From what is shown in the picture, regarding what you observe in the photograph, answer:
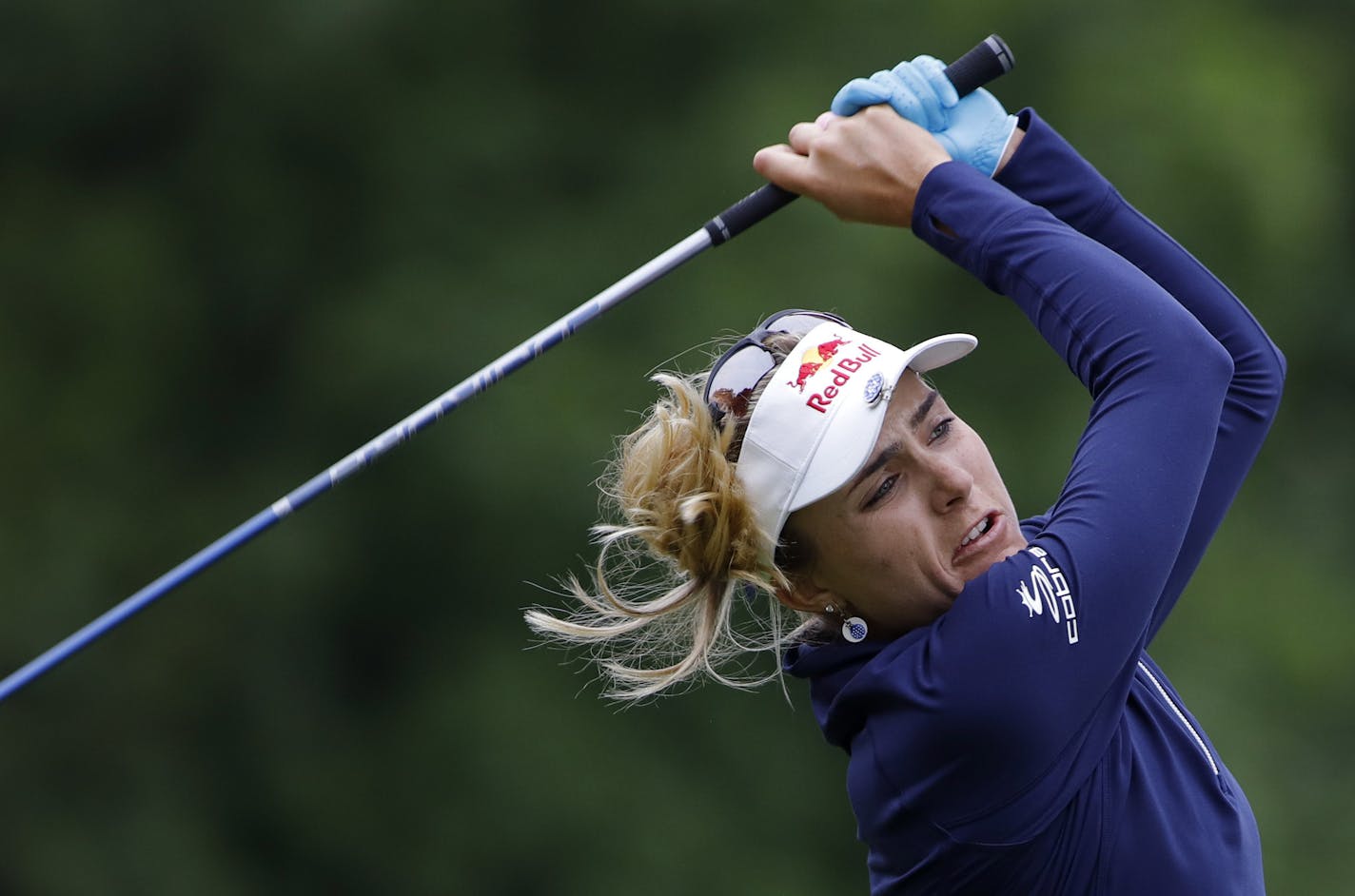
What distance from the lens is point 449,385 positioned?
19.5ft

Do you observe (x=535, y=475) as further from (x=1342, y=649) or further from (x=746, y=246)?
(x=1342, y=649)

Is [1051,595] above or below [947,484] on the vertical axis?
below

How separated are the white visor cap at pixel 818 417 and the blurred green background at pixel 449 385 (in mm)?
3563

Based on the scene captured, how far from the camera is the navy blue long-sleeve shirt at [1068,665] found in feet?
6.36

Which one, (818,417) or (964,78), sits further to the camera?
(964,78)

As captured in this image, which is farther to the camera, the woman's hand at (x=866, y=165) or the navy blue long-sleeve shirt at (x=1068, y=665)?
the woman's hand at (x=866, y=165)

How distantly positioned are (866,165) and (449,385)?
154 inches

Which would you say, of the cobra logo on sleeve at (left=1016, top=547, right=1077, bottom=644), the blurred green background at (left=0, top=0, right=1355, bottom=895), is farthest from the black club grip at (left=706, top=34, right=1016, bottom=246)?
the blurred green background at (left=0, top=0, right=1355, bottom=895)

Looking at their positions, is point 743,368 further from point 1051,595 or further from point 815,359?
point 1051,595

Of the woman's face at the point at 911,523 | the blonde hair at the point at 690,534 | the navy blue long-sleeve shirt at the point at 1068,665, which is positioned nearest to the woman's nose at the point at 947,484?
the woman's face at the point at 911,523

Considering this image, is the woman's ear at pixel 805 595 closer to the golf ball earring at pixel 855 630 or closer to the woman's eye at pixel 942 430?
the golf ball earring at pixel 855 630

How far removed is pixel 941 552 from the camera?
214 centimetres

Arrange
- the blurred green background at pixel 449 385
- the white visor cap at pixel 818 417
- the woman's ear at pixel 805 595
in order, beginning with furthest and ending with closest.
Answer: the blurred green background at pixel 449 385
the woman's ear at pixel 805 595
the white visor cap at pixel 818 417

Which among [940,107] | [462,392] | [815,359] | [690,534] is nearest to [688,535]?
[690,534]
